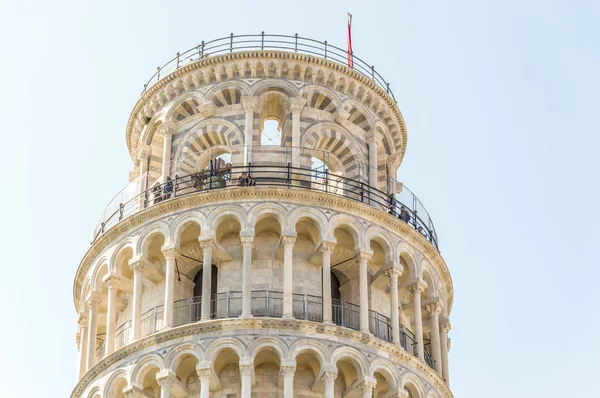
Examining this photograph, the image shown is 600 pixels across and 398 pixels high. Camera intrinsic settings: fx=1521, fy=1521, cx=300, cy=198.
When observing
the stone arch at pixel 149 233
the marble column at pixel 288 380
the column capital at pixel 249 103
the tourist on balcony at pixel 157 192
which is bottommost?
the marble column at pixel 288 380

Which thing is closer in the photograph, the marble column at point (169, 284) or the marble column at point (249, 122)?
the marble column at point (169, 284)

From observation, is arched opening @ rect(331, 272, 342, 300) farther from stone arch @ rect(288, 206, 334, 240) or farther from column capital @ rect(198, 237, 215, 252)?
column capital @ rect(198, 237, 215, 252)

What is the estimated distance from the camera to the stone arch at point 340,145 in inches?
2201

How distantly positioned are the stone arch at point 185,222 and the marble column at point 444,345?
9.79m

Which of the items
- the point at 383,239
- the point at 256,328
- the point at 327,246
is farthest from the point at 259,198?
the point at 256,328

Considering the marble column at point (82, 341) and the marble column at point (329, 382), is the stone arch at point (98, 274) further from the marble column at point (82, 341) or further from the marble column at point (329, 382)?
the marble column at point (329, 382)

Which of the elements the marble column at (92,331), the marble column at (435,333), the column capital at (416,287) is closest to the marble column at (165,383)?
the marble column at (92,331)

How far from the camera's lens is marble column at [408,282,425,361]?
51969 millimetres

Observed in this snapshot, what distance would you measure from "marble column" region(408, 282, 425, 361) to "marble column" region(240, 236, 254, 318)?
6170mm

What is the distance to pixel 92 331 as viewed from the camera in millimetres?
53031

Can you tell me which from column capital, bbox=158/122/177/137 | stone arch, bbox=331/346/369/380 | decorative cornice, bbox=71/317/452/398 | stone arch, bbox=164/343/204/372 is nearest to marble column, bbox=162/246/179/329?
decorative cornice, bbox=71/317/452/398

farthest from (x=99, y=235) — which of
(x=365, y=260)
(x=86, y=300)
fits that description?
(x=365, y=260)

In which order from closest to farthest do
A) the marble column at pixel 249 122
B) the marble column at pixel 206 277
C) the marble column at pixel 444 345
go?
the marble column at pixel 206 277 < the marble column at pixel 444 345 < the marble column at pixel 249 122

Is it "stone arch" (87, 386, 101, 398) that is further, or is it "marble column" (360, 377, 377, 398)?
"stone arch" (87, 386, 101, 398)
